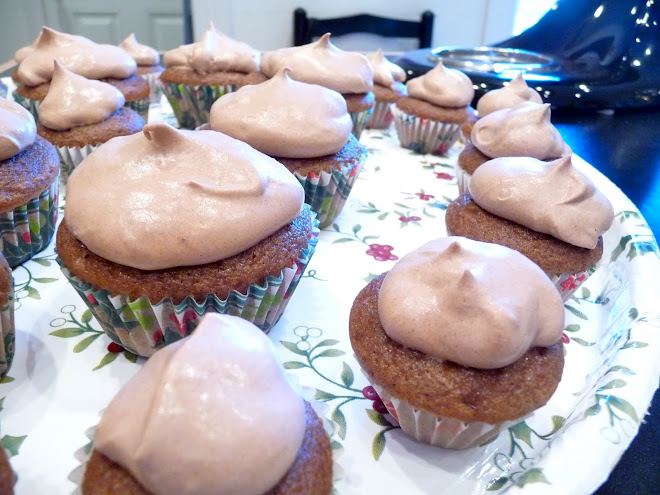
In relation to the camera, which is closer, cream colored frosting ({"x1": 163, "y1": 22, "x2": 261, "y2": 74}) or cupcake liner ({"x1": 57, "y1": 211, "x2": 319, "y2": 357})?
cupcake liner ({"x1": 57, "y1": 211, "x2": 319, "y2": 357})

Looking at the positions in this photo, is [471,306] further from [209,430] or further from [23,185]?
[23,185]

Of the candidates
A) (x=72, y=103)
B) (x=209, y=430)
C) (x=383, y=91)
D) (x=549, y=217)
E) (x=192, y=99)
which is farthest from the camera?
(x=383, y=91)

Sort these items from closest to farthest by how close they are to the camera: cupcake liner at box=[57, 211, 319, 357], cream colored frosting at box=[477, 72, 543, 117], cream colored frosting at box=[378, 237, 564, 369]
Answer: cream colored frosting at box=[378, 237, 564, 369] < cupcake liner at box=[57, 211, 319, 357] < cream colored frosting at box=[477, 72, 543, 117]

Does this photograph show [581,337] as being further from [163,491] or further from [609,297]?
[163,491]

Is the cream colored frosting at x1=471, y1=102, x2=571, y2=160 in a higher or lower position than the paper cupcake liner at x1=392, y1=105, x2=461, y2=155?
higher

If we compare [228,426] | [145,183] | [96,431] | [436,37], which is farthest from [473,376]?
[436,37]

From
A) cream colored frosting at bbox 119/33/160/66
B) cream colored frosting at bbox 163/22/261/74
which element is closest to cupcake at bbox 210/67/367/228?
cream colored frosting at bbox 163/22/261/74

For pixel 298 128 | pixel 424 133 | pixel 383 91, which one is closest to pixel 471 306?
pixel 298 128

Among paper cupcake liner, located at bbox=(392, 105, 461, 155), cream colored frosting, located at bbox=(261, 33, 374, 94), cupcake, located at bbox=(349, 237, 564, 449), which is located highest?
cream colored frosting, located at bbox=(261, 33, 374, 94)

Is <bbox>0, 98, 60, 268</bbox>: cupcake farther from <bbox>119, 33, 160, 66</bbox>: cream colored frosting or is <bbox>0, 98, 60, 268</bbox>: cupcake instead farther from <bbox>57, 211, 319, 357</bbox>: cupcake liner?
<bbox>119, 33, 160, 66</bbox>: cream colored frosting
